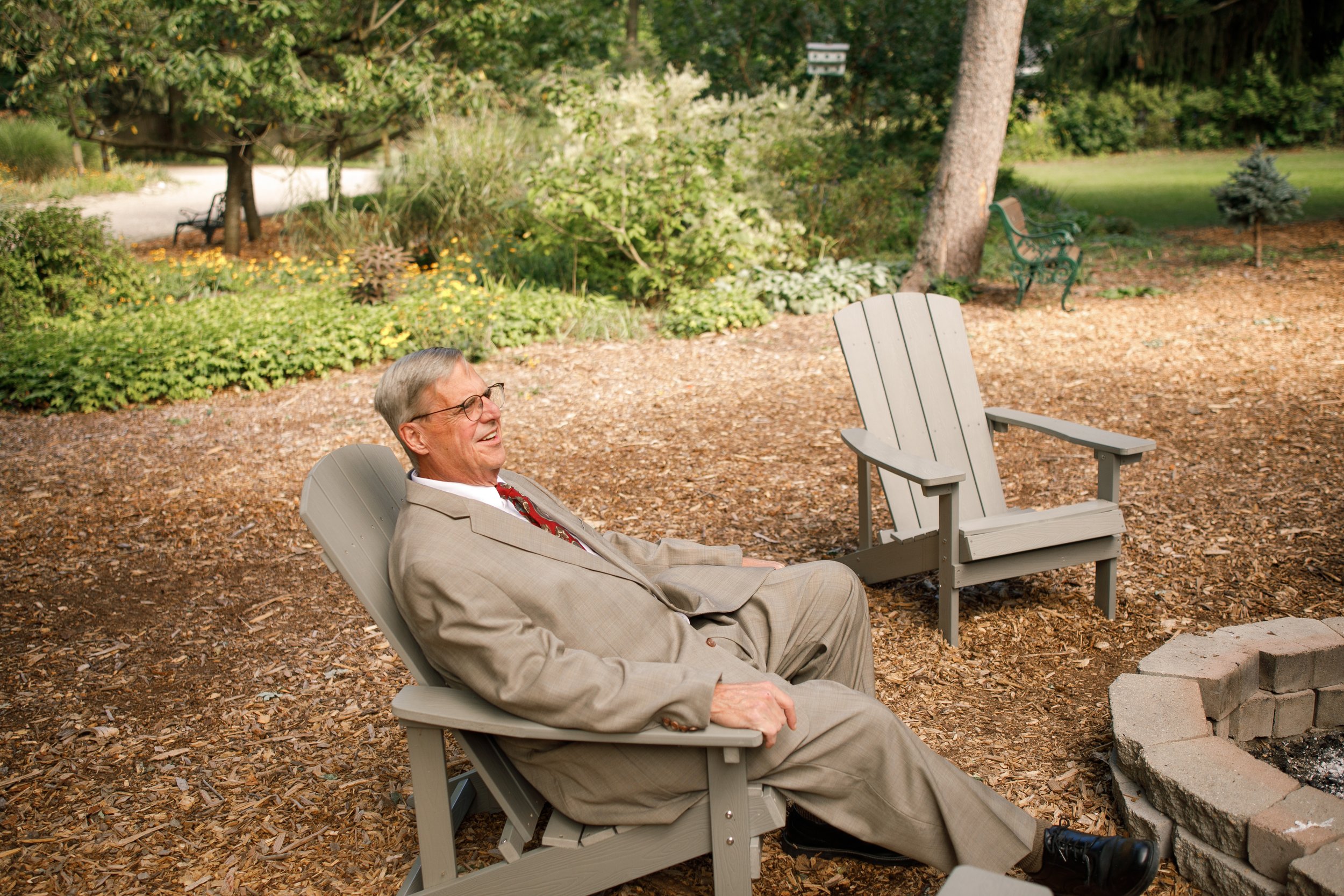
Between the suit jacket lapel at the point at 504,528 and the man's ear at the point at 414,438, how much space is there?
71mm

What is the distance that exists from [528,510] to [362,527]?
1.20 ft

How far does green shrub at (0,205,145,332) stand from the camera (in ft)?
26.6

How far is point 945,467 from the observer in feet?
10.1

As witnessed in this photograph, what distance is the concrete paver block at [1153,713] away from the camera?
2217 mm

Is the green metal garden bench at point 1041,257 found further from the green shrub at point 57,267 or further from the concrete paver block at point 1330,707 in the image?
the green shrub at point 57,267

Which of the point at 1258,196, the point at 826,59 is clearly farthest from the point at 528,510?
the point at 826,59

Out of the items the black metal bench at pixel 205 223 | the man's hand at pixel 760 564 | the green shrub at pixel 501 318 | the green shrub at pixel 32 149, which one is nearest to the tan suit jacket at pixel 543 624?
the man's hand at pixel 760 564

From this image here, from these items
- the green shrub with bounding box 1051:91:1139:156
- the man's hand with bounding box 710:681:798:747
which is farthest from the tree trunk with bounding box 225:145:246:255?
the green shrub with bounding box 1051:91:1139:156

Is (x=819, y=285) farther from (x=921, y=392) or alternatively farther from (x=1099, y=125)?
(x=1099, y=125)

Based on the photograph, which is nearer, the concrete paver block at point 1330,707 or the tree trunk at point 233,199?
the concrete paver block at point 1330,707

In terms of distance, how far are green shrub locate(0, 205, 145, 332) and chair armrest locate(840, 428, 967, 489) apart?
741 cm

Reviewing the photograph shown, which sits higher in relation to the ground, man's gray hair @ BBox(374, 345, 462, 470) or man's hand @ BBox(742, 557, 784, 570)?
man's gray hair @ BBox(374, 345, 462, 470)

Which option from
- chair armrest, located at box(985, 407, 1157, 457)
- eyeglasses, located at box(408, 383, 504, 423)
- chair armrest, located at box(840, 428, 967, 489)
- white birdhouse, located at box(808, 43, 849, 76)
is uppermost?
white birdhouse, located at box(808, 43, 849, 76)

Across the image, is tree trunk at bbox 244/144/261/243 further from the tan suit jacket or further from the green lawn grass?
the tan suit jacket
